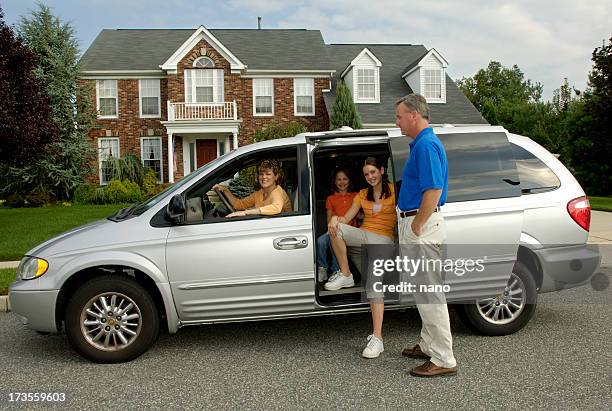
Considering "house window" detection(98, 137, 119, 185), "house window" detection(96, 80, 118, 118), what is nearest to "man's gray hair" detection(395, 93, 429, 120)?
"house window" detection(98, 137, 119, 185)

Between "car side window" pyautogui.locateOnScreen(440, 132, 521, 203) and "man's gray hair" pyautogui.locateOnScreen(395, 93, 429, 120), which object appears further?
"car side window" pyautogui.locateOnScreen(440, 132, 521, 203)

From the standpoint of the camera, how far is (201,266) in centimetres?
471

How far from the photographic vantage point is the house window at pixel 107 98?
89.0 feet

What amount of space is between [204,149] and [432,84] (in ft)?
39.6

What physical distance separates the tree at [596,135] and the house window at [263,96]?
1426 cm

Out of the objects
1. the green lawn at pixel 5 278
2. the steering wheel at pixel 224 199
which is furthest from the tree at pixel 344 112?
the steering wheel at pixel 224 199

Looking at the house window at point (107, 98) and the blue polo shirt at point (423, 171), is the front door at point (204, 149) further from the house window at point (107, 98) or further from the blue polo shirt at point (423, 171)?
the blue polo shirt at point (423, 171)

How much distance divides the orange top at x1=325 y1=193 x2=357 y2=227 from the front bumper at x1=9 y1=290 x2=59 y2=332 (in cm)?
276

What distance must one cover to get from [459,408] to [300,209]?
2.10m

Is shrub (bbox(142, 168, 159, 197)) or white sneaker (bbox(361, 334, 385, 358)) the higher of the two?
shrub (bbox(142, 168, 159, 197))

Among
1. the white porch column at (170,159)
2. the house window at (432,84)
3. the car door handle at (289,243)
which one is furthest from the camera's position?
the house window at (432,84)

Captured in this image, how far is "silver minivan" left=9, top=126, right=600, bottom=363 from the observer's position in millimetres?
4676

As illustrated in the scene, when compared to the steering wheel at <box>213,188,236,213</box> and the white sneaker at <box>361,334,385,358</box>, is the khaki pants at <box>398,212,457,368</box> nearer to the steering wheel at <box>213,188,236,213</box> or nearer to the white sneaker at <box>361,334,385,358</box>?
the white sneaker at <box>361,334,385,358</box>

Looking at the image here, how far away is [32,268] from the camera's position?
473 cm
